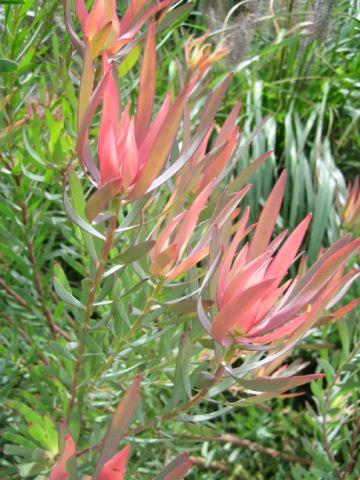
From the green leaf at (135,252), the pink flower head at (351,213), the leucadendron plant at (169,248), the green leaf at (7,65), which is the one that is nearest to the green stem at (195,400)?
the leucadendron plant at (169,248)

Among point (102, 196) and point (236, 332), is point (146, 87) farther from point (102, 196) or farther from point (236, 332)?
point (236, 332)

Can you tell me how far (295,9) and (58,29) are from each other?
1.19m

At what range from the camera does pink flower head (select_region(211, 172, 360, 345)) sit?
319 mm

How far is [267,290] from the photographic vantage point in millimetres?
Answer: 331

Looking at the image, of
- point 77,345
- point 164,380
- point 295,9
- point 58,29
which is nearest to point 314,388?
point 164,380

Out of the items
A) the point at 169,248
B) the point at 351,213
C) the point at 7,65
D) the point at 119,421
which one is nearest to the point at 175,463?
the point at 119,421

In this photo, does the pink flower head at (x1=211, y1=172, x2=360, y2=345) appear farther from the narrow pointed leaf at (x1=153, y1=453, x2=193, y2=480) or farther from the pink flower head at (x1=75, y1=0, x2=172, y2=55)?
the pink flower head at (x1=75, y1=0, x2=172, y2=55)

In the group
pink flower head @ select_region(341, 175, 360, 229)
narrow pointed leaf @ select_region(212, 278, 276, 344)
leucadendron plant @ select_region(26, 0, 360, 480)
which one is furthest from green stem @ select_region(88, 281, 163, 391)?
pink flower head @ select_region(341, 175, 360, 229)

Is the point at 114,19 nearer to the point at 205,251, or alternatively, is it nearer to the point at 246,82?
Result: the point at 205,251

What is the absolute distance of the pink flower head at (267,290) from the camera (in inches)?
12.6

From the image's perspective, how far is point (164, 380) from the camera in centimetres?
75

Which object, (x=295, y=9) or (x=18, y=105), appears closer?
(x=18, y=105)

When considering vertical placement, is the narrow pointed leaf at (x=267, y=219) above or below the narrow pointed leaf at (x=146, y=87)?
below

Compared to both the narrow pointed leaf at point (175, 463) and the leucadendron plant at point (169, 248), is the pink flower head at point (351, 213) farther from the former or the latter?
the narrow pointed leaf at point (175, 463)
